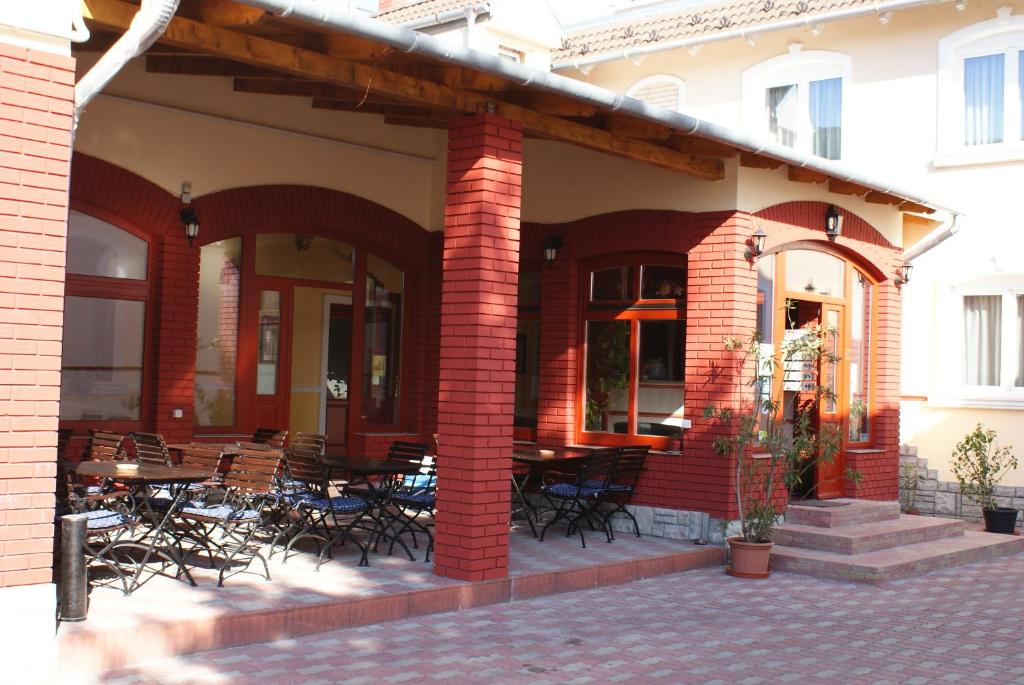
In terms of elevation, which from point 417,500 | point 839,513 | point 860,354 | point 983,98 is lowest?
point 839,513

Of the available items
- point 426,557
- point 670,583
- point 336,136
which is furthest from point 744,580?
point 336,136

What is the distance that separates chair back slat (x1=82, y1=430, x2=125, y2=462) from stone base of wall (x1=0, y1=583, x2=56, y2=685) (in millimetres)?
2750

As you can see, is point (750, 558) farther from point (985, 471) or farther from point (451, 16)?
point (451, 16)

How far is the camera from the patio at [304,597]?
5953 mm

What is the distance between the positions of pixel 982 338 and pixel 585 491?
6.47 m

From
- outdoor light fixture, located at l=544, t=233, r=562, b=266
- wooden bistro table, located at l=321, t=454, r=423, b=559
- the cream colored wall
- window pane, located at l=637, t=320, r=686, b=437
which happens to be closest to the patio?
wooden bistro table, located at l=321, t=454, r=423, b=559

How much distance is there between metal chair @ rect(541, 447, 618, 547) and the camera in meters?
9.85

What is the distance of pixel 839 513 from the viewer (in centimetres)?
1107

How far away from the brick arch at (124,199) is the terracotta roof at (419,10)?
8759 mm

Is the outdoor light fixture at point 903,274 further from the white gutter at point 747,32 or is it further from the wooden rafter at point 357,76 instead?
the wooden rafter at point 357,76

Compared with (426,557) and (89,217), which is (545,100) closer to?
(426,557)

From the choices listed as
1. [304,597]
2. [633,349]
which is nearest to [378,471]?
[304,597]

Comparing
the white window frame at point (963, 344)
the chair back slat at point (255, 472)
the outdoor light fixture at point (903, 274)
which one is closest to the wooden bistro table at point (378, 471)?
the chair back slat at point (255, 472)

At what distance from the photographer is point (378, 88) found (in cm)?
744
